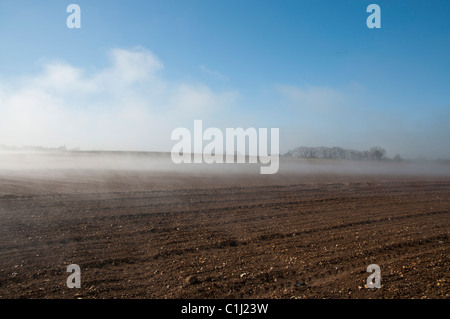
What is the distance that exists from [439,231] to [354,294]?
5.06m

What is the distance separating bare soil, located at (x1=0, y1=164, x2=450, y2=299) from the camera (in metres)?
4.17

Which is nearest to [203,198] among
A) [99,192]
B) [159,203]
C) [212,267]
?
[159,203]

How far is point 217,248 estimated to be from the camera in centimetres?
584

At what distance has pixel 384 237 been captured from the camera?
6.64m

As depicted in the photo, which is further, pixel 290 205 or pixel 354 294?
pixel 290 205

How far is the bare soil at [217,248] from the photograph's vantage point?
13.7 ft

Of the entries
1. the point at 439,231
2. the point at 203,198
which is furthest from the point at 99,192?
the point at 439,231

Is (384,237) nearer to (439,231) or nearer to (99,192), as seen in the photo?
(439,231)

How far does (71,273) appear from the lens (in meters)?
4.57
